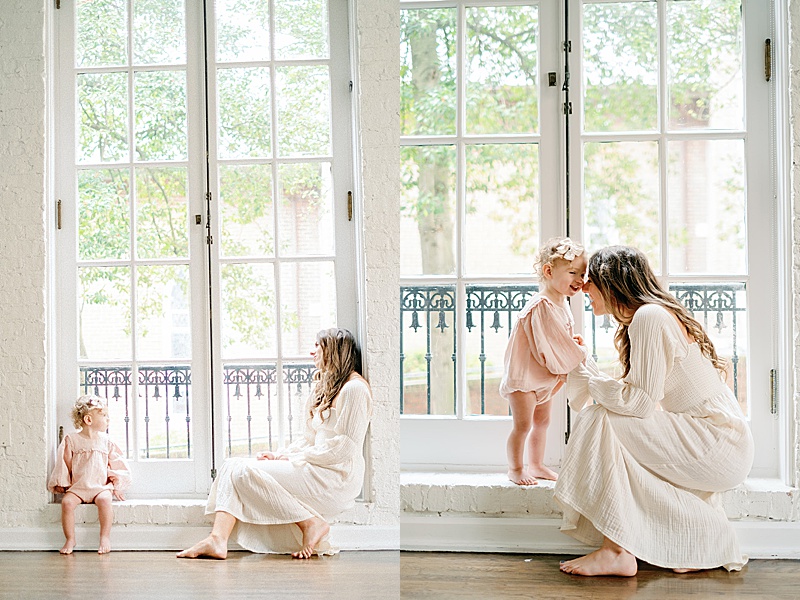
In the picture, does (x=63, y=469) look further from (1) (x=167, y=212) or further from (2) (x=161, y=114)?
(2) (x=161, y=114)

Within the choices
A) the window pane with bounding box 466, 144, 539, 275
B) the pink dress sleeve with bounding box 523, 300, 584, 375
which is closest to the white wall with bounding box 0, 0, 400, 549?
the window pane with bounding box 466, 144, 539, 275

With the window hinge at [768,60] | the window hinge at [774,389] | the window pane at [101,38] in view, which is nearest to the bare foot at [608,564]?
the window hinge at [774,389]

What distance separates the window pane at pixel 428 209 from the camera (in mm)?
2514

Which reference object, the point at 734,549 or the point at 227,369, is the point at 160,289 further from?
the point at 734,549

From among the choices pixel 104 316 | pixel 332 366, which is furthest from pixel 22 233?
A: pixel 332 366

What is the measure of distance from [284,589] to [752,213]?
6.10 ft

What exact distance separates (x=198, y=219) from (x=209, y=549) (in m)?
1.18

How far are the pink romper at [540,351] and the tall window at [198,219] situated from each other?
72 cm

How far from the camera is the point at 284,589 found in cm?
231

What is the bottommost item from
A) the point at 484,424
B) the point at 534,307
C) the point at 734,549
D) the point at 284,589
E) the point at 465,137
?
the point at 284,589

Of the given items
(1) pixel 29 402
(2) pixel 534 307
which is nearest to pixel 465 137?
(2) pixel 534 307

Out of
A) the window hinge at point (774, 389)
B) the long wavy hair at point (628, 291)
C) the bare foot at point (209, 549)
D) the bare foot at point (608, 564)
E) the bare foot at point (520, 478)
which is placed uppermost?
the long wavy hair at point (628, 291)

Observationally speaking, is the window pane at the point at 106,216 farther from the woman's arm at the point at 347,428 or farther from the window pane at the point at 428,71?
the window pane at the point at 428,71

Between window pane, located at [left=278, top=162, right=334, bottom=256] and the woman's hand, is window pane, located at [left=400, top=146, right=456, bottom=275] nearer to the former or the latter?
window pane, located at [left=278, top=162, right=334, bottom=256]
